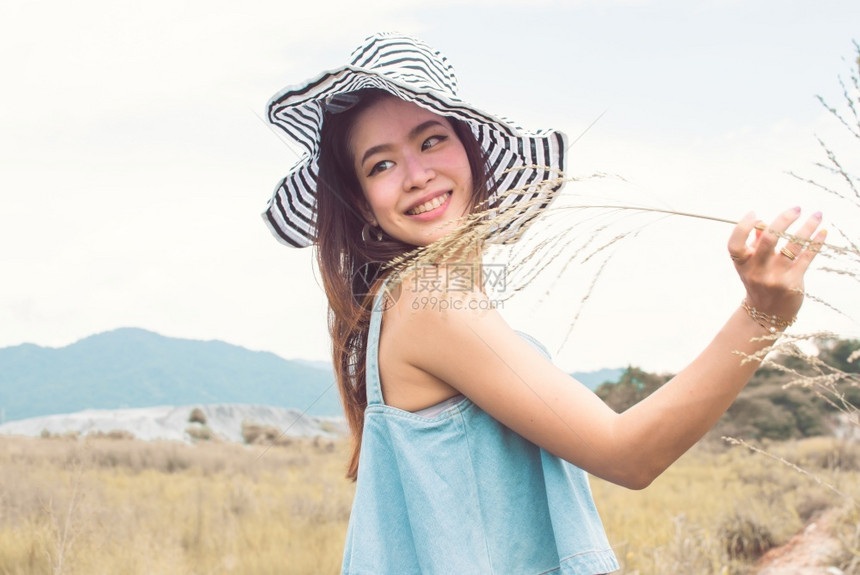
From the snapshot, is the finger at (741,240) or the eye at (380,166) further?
the eye at (380,166)

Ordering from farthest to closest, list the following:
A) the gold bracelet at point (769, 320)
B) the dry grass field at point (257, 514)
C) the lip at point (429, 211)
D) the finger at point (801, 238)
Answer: the dry grass field at point (257, 514), the lip at point (429, 211), the gold bracelet at point (769, 320), the finger at point (801, 238)

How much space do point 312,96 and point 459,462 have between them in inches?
37.6

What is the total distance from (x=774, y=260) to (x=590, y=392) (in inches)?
17.1

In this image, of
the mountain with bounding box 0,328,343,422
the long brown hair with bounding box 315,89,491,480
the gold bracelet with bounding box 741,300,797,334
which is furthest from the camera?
the mountain with bounding box 0,328,343,422

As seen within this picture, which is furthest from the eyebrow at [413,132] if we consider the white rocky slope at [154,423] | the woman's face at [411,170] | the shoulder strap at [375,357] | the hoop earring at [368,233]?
the white rocky slope at [154,423]

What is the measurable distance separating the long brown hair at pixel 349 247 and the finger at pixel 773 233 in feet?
2.80

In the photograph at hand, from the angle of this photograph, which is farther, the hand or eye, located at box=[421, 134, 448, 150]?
eye, located at box=[421, 134, 448, 150]

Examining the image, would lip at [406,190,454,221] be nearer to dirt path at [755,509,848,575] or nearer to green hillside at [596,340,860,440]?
dirt path at [755,509,848,575]

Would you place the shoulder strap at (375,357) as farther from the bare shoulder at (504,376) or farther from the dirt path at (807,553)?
the dirt path at (807,553)

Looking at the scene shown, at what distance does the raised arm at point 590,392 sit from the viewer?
123cm

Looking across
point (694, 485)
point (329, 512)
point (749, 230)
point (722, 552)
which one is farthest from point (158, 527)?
point (694, 485)

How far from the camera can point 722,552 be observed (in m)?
5.40

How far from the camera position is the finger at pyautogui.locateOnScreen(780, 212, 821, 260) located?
114cm

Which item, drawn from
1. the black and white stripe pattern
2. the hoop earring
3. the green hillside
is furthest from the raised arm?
the green hillside
